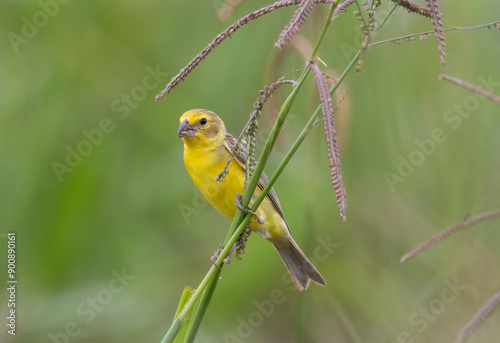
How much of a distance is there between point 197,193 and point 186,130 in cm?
63

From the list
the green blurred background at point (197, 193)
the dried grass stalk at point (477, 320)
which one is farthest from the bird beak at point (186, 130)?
the dried grass stalk at point (477, 320)

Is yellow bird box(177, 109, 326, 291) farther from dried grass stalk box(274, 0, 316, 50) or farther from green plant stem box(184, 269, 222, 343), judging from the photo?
dried grass stalk box(274, 0, 316, 50)

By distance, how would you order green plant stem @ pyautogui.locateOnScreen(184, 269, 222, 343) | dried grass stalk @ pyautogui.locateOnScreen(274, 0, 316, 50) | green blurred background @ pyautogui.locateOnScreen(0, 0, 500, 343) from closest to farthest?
dried grass stalk @ pyautogui.locateOnScreen(274, 0, 316, 50), green plant stem @ pyautogui.locateOnScreen(184, 269, 222, 343), green blurred background @ pyautogui.locateOnScreen(0, 0, 500, 343)

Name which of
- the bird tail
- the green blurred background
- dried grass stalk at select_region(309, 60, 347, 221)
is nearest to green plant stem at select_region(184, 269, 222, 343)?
dried grass stalk at select_region(309, 60, 347, 221)

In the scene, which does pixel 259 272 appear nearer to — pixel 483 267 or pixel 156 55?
pixel 483 267

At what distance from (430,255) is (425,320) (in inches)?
14.1

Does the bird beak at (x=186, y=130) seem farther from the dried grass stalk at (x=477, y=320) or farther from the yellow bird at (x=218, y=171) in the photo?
the dried grass stalk at (x=477, y=320)

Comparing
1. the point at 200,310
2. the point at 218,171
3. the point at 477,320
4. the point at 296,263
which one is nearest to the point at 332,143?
the point at 477,320

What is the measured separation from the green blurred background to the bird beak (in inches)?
14.5

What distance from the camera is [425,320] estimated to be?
9.34 ft

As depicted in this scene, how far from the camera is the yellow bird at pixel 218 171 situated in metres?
2.98

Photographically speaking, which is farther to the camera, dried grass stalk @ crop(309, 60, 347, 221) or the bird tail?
the bird tail

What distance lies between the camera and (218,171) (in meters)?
2.96

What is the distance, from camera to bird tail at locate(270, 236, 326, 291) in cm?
295
